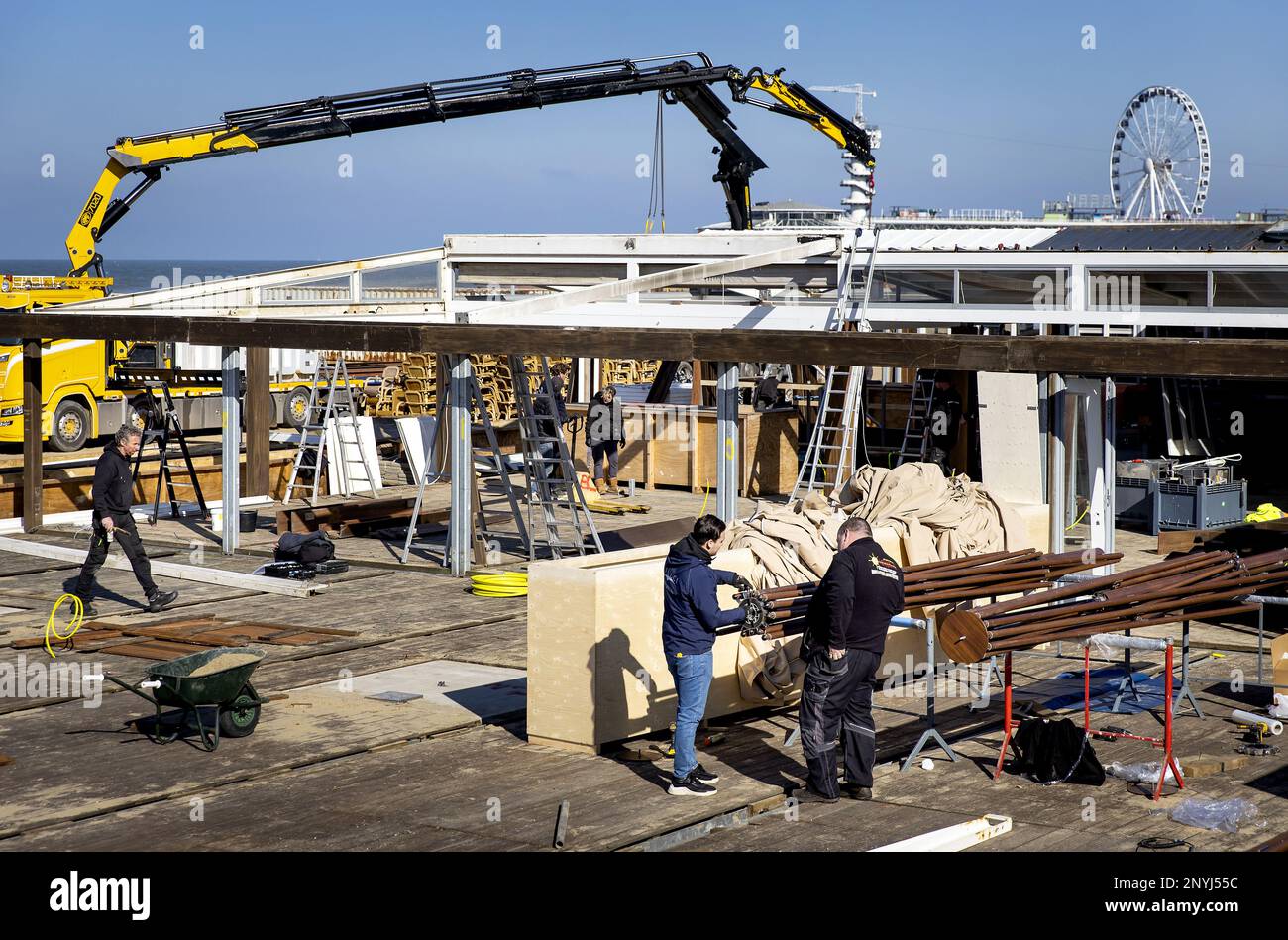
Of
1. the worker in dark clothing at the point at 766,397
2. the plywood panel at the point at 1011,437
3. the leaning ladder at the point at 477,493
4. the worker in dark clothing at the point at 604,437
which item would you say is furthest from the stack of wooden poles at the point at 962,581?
the worker in dark clothing at the point at 766,397

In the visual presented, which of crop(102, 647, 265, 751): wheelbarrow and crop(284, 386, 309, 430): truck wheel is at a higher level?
crop(284, 386, 309, 430): truck wheel

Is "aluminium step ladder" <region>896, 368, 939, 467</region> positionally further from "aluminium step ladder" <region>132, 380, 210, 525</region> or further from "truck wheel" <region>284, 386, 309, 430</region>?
"truck wheel" <region>284, 386, 309, 430</region>

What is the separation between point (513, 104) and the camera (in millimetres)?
29484

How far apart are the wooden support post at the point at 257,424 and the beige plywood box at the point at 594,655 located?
1398 cm

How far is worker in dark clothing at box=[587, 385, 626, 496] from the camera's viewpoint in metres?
24.6

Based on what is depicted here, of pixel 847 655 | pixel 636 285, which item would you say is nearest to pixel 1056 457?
pixel 636 285

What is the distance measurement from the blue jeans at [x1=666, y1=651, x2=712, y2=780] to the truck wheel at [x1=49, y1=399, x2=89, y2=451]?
22.0m

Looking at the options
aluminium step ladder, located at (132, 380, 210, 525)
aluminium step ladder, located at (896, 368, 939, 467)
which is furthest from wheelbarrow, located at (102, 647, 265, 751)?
aluminium step ladder, located at (896, 368, 939, 467)

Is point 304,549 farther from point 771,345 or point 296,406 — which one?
point 296,406

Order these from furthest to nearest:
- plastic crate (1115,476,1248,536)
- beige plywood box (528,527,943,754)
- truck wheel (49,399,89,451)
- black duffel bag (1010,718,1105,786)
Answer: truck wheel (49,399,89,451) → plastic crate (1115,476,1248,536) → beige plywood box (528,527,943,754) → black duffel bag (1010,718,1105,786)

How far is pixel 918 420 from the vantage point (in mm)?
25312
